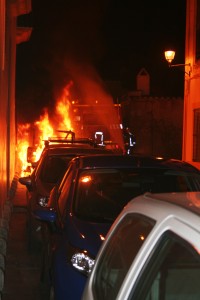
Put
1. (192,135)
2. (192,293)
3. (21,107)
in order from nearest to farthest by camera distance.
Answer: (192,293)
(192,135)
(21,107)

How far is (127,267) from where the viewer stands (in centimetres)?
304

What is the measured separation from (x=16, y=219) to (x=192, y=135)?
7198 millimetres

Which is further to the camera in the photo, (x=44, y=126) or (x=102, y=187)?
(x=44, y=126)

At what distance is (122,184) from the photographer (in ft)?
21.9

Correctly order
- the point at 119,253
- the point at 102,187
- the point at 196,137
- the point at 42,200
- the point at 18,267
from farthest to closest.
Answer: the point at 196,137 < the point at 42,200 < the point at 18,267 < the point at 102,187 < the point at 119,253

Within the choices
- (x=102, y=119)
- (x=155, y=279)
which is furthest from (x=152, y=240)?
(x=102, y=119)

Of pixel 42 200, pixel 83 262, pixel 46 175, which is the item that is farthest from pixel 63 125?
pixel 83 262

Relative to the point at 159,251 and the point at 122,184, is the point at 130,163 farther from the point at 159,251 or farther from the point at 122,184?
the point at 159,251

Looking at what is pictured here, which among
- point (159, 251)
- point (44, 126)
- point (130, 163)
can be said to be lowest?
point (159, 251)

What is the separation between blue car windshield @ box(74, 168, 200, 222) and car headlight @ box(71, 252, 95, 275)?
120cm

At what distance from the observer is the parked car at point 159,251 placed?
2411 mm

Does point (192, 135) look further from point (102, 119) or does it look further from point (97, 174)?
point (97, 174)

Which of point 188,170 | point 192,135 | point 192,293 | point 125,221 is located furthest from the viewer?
point 192,135

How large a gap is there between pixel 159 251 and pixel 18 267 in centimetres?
655
